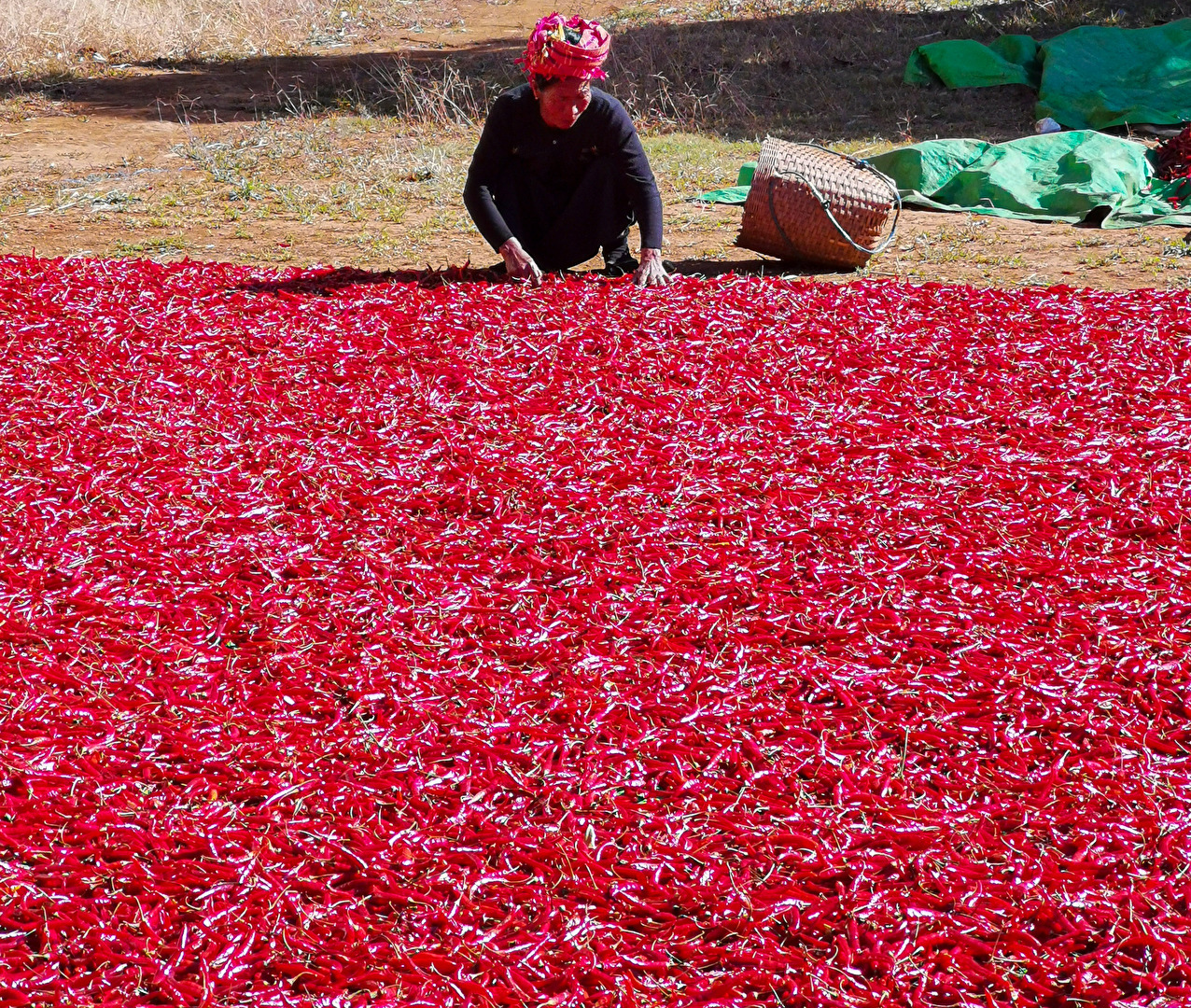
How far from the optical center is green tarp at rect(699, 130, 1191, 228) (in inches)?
312

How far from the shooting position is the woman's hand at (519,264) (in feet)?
19.6

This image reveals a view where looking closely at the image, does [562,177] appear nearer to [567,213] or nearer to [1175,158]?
[567,213]

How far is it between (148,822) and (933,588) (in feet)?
7.83

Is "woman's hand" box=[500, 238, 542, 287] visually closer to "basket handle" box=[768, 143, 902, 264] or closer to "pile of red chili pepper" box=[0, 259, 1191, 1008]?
"pile of red chili pepper" box=[0, 259, 1191, 1008]

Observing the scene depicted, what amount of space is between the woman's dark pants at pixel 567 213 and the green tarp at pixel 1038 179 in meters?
2.35

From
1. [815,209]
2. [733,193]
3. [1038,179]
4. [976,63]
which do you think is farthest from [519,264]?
[976,63]

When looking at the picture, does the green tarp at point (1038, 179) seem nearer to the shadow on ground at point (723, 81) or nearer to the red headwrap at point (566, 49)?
the shadow on ground at point (723, 81)

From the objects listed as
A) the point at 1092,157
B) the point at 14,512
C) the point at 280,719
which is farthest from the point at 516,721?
the point at 1092,157

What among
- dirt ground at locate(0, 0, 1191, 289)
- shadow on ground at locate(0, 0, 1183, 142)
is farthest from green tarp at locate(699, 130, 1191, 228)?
shadow on ground at locate(0, 0, 1183, 142)

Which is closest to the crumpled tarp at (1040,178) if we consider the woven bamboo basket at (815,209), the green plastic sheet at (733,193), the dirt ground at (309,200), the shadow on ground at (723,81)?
the dirt ground at (309,200)

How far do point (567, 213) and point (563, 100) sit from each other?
30.2 inches

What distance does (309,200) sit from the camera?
851 cm

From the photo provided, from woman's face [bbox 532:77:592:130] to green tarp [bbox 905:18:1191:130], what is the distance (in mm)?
6164

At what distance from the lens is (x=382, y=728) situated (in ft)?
10.1
